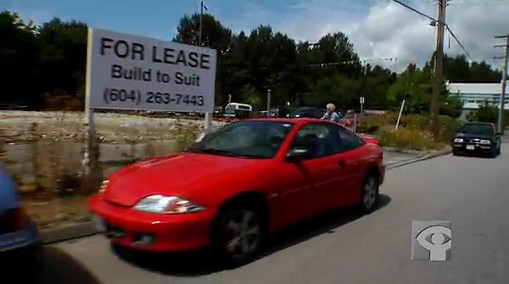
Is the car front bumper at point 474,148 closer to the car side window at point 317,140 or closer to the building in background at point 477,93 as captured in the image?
the car side window at point 317,140

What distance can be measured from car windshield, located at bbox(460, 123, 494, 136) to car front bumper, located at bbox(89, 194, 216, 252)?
18.6 m

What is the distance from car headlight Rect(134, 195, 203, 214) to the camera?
443 cm

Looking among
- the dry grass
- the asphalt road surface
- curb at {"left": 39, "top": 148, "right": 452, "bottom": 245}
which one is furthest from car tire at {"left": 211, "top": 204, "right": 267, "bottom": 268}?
the dry grass

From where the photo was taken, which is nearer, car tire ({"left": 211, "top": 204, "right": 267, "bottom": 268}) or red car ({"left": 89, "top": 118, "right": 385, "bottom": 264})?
red car ({"left": 89, "top": 118, "right": 385, "bottom": 264})

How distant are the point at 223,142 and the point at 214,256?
1.74 m

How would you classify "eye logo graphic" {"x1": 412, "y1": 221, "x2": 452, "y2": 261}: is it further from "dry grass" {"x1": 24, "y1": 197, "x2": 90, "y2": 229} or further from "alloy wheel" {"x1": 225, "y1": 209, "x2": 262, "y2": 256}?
"dry grass" {"x1": 24, "y1": 197, "x2": 90, "y2": 229}

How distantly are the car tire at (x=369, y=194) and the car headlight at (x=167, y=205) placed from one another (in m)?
3.55

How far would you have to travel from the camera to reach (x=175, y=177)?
15.8 feet

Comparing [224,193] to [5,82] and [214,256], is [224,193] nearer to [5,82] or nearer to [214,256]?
[214,256]

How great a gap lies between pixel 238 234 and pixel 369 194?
10.7 feet

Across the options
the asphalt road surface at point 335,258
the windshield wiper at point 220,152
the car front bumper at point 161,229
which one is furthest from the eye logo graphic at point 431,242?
the car front bumper at point 161,229

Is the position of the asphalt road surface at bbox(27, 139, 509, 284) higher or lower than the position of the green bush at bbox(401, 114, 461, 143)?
lower

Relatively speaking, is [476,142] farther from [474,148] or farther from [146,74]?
[146,74]

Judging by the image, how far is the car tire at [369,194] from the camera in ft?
24.2
